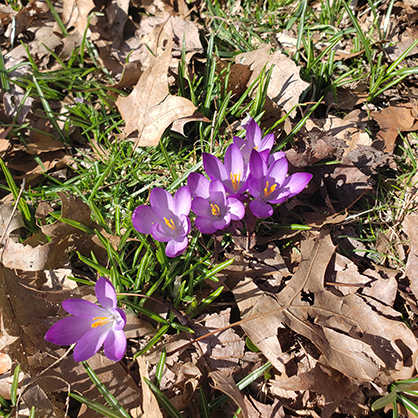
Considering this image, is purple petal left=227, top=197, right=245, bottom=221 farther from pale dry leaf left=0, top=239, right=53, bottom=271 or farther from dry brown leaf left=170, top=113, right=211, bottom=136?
pale dry leaf left=0, top=239, right=53, bottom=271

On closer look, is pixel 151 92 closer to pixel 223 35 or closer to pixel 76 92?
pixel 76 92

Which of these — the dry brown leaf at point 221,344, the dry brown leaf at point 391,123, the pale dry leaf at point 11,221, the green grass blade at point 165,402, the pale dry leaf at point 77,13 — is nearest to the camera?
the green grass blade at point 165,402

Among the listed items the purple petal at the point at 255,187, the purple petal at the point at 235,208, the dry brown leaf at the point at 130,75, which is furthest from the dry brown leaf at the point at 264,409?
the dry brown leaf at the point at 130,75

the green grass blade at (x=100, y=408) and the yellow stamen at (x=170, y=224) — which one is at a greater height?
the yellow stamen at (x=170, y=224)

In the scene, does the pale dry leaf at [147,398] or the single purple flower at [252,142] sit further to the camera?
the single purple flower at [252,142]

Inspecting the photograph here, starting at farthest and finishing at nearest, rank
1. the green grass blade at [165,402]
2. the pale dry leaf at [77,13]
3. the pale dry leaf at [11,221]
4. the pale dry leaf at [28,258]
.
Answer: the pale dry leaf at [77,13], the pale dry leaf at [11,221], the pale dry leaf at [28,258], the green grass blade at [165,402]

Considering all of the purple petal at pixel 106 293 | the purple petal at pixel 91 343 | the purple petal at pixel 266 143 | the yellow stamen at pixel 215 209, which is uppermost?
the purple petal at pixel 266 143

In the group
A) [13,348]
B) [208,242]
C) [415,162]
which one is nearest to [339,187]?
[415,162]

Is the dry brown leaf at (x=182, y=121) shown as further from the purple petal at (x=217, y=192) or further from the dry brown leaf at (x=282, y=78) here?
the purple petal at (x=217, y=192)
